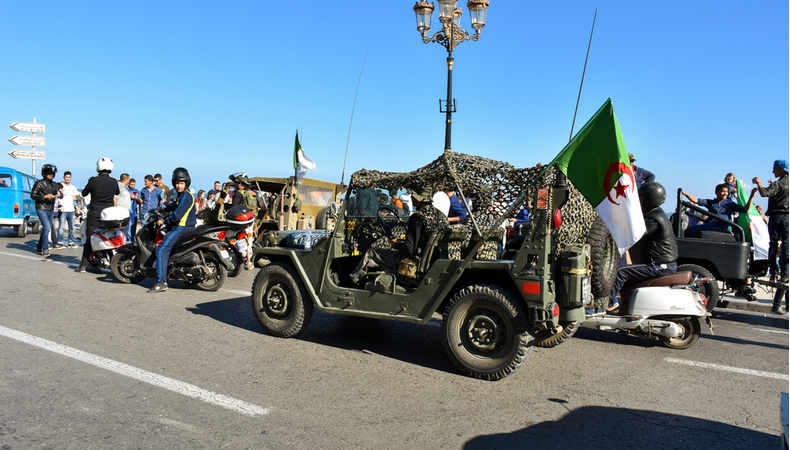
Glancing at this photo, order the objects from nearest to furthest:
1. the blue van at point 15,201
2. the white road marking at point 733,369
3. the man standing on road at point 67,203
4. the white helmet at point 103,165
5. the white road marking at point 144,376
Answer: the white road marking at point 144,376
the white road marking at point 733,369
the white helmet at point 103,165
the man standing on road at point 67,203
the blue van at point 15,201

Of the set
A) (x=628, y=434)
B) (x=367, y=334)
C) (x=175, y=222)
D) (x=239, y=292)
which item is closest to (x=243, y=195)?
(x=175, y=222)

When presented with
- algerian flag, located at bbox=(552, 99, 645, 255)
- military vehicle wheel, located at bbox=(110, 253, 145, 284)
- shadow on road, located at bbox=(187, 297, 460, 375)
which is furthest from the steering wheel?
military vehicle wheel, located at bbox=(110, 253, 145, 284)

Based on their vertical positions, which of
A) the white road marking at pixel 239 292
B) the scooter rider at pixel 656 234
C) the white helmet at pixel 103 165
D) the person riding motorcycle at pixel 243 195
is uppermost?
the white helmet at pixel 103 165

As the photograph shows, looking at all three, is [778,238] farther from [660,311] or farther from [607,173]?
[607,173]

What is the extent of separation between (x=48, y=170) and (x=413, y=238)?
10.5 meters

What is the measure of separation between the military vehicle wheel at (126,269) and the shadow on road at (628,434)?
722 cm

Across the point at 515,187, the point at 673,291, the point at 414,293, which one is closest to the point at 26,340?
the point at 414,293

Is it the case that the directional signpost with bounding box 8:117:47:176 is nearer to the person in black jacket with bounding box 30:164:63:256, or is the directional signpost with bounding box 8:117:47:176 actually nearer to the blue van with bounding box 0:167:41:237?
the blue van with bounding box 0:167:41:237

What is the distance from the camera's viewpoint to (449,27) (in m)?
11.2

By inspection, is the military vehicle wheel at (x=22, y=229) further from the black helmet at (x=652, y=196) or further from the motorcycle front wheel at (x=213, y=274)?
the black helmet at (x=652, y=196)

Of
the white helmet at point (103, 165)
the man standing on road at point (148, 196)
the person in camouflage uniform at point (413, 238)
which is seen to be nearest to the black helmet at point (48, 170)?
the man standing on road at point (148, 196)

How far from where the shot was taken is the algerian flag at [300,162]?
1212cm

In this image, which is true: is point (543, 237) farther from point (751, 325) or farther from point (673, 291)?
point (751, 325)

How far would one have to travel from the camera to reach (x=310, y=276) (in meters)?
5.54
